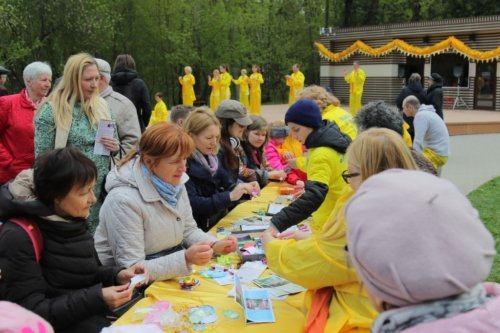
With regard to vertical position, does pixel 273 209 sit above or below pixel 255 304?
below

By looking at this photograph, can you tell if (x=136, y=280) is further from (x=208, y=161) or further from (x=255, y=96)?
(x=255, y=96)

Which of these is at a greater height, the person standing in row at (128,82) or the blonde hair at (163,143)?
the person standing in row at (128,82)

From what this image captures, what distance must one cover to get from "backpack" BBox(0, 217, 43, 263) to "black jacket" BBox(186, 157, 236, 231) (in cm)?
176

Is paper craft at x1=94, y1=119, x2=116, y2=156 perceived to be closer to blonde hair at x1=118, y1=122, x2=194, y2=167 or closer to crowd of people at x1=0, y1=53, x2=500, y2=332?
crowd of people at x1=0, y1=53, x2=500, y2=332

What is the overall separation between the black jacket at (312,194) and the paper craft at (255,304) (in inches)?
26.6

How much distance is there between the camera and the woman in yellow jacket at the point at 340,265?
6.32 ft

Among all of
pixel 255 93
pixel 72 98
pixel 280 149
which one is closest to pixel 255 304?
pixel 72 98

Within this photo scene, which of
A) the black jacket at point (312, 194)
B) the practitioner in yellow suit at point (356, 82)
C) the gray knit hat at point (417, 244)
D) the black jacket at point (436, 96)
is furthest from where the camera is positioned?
the practitioner in yellow suit at point (356, 82)

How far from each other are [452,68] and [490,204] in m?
19.7

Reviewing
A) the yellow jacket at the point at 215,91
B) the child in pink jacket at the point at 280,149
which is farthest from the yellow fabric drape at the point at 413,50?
the child in pink jacket at the point at 280,149

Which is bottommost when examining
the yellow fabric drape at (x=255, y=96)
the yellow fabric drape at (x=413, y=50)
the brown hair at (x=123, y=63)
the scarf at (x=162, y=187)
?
the yellow fabric drape at (x=255, y=96)

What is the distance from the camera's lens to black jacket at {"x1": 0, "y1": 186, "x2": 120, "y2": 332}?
6.57ft

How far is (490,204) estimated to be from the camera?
690 cm

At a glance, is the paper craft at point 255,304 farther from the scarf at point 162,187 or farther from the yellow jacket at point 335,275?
the scarf at point 162,187
